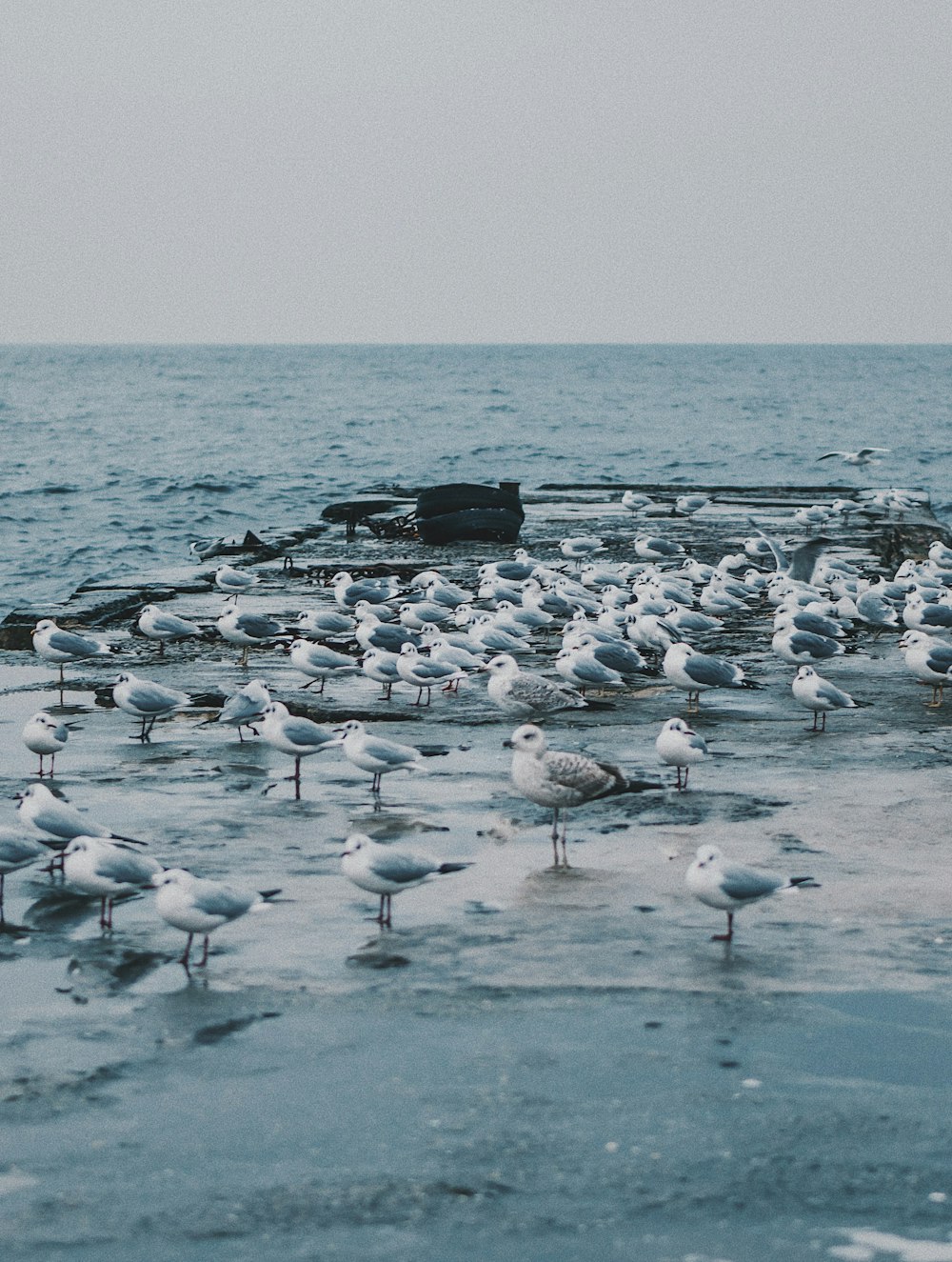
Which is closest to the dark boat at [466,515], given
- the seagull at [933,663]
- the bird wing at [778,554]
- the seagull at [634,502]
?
the bird wing at [778,554]

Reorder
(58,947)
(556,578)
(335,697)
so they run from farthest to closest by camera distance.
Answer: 1. (556,578)
2. (335,697)
3. (58,947)

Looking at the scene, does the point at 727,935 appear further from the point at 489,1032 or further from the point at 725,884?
the point at 489,1032

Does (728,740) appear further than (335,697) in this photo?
No

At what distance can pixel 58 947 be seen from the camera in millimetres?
7918

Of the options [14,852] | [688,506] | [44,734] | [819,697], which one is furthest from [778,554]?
[14,852]

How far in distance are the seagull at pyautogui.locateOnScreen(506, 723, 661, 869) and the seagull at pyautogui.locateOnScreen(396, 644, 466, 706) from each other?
138 inches

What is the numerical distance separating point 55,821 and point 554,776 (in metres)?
2.88

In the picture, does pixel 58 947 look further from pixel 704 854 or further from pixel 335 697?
pixel 335 697

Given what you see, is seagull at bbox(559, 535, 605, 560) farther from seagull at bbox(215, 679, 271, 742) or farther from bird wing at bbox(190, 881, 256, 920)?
bird wing at bbox(190, 881, 256, 920)

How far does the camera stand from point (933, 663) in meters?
14.1

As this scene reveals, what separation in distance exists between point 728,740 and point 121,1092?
23.4ft

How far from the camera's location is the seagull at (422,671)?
13.4m

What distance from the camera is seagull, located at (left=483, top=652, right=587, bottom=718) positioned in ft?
41.7

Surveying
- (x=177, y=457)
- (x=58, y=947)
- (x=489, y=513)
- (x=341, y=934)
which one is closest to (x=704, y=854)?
(x=341, y=934)
